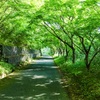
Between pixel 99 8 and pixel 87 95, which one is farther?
pixel 99 8

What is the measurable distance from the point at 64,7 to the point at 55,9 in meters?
0.94

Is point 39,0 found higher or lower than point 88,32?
higher

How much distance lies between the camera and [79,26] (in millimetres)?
16328

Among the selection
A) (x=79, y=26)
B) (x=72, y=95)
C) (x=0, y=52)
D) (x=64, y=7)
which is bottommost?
(x=72, y=95)

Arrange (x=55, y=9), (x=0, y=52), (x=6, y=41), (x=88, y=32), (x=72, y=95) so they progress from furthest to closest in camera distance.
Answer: (x=6, y=41), (x=0, y=52), (x=55, y=9), (x=88, y=32), (x=72, y=95)

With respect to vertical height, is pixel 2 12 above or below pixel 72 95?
above

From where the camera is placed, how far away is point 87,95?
10406 millimetres

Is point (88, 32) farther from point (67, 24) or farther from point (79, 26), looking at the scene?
point (67, 24)

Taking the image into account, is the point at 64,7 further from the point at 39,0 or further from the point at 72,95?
the point at 72,95

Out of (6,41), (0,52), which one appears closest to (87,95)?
(0,52)

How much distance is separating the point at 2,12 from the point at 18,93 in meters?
11.1

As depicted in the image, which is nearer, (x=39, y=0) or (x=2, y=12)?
(x=39, y=0)

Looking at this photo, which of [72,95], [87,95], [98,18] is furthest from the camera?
[98,18]

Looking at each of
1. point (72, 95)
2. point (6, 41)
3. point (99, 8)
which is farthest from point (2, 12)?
point (72, 95)
